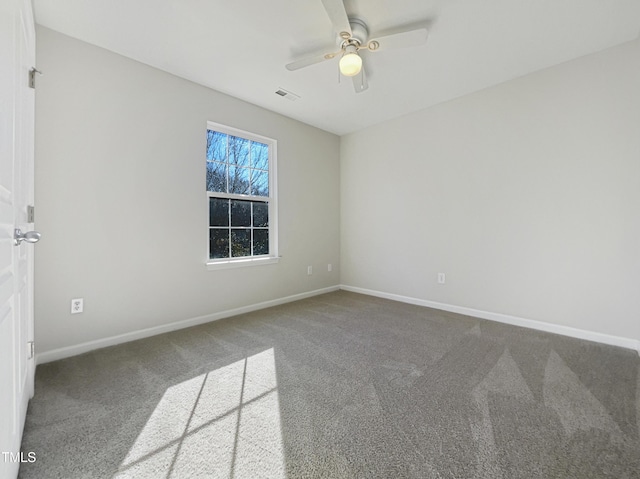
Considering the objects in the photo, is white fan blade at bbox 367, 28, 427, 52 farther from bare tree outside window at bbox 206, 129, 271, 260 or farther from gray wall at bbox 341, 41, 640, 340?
bare tree outside window at bbox 206, 129, 271, 260

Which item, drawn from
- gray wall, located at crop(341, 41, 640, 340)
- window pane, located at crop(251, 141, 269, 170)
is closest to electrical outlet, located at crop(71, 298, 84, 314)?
window pane, located at crop(251, 141, 269, 170)

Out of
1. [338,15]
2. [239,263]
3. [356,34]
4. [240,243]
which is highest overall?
[356,34]

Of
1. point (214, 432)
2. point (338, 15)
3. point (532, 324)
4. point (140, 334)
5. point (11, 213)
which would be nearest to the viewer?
point (11, 213)

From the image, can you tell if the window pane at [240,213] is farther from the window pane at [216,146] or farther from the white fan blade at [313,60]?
the white fan blade at [313,60]

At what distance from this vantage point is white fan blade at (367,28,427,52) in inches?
77.2

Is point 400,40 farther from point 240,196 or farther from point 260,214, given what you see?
point 260,214

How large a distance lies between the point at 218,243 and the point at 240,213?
0.46m

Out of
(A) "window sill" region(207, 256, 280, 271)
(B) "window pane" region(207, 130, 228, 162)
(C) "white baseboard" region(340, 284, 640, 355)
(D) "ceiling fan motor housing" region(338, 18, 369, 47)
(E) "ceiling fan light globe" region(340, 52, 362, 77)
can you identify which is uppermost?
(D) "ceiling fan motor housing" region(338, 18, 369, 47)

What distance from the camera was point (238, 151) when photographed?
11.1 ft

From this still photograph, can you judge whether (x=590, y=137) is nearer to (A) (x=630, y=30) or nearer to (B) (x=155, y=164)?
(A) (x=630, y=30)

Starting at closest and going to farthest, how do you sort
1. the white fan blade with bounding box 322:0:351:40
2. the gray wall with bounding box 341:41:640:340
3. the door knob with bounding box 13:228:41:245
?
the door knob with bounding box 13:228:41:245 < the white fan blade with bounding box 322:0:351:40 < the gray wall with bounding box 341:41:640:340

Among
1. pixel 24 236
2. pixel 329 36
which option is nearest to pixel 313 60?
pixel 329 36

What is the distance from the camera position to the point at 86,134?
90.1 inches

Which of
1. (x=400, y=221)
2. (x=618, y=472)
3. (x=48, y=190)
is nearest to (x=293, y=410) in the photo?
(x=618, y=472)
